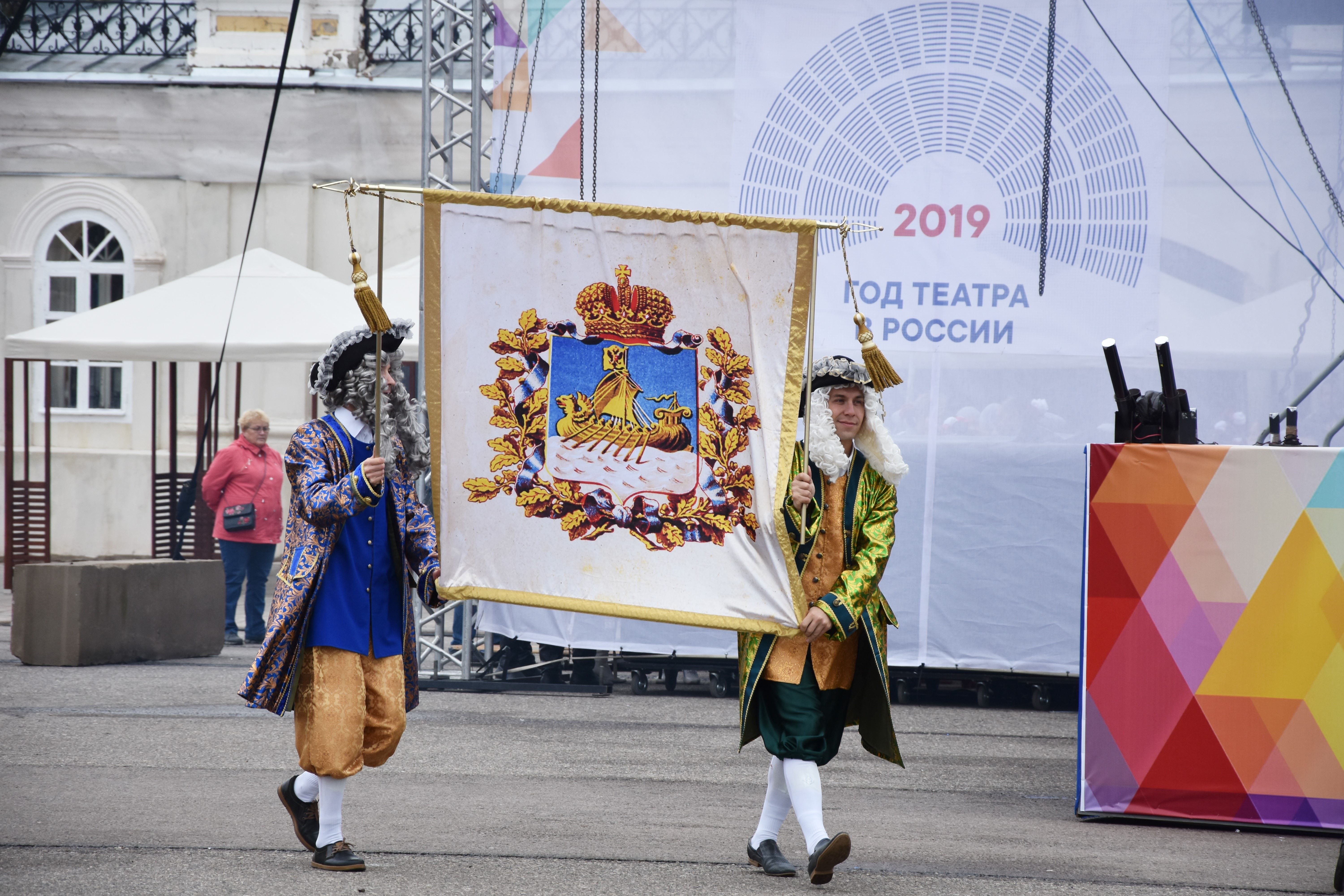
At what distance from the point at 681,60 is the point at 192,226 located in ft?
29.7

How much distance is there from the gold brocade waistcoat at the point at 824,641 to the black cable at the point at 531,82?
4562mm

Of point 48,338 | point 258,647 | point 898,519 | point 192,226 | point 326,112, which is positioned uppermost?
point 326,112

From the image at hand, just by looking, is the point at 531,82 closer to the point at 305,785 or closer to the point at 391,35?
the point at 305,785

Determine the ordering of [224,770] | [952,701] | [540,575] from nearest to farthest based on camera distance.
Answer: [540,575], [224,770], [952,701]

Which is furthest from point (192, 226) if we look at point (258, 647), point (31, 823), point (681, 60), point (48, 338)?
point (31, 823)

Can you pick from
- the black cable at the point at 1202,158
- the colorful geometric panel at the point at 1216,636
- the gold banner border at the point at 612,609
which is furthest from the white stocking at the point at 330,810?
the black cable at the point at 1202,158

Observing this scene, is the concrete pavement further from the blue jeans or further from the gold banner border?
the blue jeans

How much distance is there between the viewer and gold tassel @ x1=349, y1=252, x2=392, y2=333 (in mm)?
4301

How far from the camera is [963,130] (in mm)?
8219

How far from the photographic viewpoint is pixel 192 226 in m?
15.9

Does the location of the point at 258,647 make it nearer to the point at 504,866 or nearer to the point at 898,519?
the point at 898,519

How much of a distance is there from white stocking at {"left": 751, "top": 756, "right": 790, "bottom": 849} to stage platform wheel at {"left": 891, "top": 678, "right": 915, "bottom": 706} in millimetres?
4150

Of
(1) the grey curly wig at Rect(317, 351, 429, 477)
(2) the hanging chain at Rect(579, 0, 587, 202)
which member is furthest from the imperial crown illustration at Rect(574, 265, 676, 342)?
(2) the hanging chain at Rect(579, 0, 587, 202)

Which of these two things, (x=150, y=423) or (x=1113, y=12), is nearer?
(x=1113, y=12)
